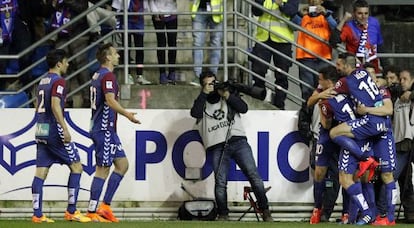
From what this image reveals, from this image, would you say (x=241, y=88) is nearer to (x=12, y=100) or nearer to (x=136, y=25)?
(x=136, y=25)

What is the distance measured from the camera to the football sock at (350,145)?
19641mm

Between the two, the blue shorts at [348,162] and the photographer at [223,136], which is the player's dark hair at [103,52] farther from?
the blue shorts at [348,162]

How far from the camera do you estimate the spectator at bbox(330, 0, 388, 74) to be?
21.6 meters

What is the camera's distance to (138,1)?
22328 mm

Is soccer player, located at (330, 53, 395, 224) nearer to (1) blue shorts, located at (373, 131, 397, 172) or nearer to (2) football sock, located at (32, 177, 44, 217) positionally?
(1) blue shorts, located at (373, 131, 397, 172)

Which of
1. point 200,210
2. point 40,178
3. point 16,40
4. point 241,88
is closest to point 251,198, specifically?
point 200,210

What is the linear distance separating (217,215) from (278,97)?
6.67 ft

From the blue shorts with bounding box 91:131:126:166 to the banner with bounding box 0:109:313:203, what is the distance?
164cm

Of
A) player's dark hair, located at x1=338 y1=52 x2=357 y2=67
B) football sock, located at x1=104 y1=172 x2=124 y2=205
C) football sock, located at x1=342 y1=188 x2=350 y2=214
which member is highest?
player's dark hair, located at x1=338 y1=52 x2=357 y2=67

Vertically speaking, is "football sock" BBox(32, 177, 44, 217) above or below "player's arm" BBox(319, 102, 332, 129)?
below

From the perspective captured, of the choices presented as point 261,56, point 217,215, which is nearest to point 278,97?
point 261,56

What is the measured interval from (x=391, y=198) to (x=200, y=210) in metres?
2.77

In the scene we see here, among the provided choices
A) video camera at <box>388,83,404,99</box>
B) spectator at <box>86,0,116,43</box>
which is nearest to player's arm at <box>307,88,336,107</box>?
video camera at <box>388,83,404,99</box>

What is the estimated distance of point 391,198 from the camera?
65.4 feet
